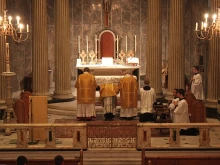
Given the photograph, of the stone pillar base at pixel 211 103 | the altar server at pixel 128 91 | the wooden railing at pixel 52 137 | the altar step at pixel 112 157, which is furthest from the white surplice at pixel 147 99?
the wooden railing at pixel 52 137

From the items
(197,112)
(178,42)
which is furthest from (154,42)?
(197,112)

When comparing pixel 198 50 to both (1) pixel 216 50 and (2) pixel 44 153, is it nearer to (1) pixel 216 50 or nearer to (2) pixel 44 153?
(1) pixel 216 50

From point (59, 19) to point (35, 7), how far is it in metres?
1.23

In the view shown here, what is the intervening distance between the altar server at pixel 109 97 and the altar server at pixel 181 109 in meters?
2.87

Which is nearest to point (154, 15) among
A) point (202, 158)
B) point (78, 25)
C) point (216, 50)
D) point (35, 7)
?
point (216, 50)

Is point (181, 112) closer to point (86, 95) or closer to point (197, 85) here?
point (197, 85)

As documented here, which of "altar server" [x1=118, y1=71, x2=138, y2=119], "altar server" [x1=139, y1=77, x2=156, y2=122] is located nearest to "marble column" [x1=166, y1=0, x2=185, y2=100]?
"altar server" [x1=118, y1=71, x2=138, y2=119]

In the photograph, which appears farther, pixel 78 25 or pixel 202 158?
pixel 78 25

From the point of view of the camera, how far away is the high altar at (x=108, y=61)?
20422mm

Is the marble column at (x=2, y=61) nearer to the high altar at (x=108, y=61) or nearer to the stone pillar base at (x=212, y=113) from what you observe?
the high altar at (x=108, y=61)

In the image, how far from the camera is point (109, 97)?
698 inches

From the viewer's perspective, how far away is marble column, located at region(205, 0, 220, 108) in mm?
18250

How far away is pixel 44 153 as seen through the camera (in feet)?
43.6

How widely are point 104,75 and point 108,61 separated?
0.80 metres
